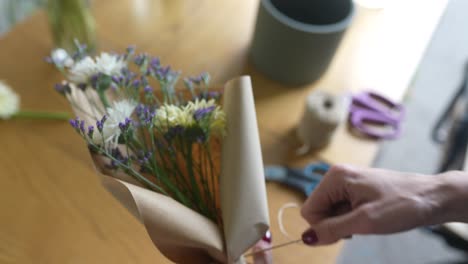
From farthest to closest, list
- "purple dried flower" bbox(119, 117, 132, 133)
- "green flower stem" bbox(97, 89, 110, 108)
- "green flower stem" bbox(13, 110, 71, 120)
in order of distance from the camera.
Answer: "green flower stem" bbox(13, 110, 71, 120)
"green flower stem" bbox(97, 89, 110, 108)
"purple dried flower" bbox(119, 117, 132, 133)

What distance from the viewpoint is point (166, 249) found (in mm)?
440

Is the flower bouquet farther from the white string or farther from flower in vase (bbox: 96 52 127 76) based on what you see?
the white string

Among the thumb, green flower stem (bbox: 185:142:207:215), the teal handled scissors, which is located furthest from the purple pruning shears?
green flower stem (bbox: 185:142:207:215)

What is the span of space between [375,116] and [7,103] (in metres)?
0.65

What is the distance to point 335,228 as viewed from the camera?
52 cm

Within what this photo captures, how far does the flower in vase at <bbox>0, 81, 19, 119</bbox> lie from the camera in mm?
700

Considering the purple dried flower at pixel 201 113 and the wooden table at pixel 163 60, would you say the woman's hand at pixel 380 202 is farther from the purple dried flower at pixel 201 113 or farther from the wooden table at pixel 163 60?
the purple dried flower at pixel 201 113

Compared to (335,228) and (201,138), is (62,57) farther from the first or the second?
(335,228)

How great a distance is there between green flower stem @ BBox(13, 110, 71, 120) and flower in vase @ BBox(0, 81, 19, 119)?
10mm

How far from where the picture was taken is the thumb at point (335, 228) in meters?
0.51

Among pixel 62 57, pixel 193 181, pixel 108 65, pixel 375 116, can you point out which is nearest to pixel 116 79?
pixel 108 65

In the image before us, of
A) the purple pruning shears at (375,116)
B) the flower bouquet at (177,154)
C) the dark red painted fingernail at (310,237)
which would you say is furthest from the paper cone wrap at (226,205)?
the purple pruning shears at (375,116)

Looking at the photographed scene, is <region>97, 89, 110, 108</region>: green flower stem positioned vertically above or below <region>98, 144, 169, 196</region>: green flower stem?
above

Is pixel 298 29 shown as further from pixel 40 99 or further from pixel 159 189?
pixel 40 99
